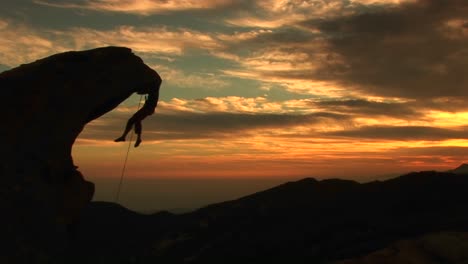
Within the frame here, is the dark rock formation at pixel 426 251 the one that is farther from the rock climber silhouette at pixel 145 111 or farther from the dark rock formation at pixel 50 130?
the dark rock formation at pixel 50 130

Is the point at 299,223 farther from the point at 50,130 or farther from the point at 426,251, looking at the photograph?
the point at 50,130

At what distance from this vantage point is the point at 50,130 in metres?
31.4

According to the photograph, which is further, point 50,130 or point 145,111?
point 145,111

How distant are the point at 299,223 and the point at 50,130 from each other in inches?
2674

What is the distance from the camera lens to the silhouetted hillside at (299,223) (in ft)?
227

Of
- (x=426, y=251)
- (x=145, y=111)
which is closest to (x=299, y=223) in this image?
(x=426, y=251)

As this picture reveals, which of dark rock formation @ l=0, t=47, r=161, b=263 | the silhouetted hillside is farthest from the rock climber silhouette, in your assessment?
the silhouetted hillside

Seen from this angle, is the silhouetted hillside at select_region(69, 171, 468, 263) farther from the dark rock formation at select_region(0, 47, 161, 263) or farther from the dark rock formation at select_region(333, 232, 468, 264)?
the dark rock formation at select_region(0, 47, 161, 263)

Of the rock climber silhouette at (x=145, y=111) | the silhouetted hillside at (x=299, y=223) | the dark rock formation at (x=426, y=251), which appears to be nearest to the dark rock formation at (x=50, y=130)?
the rock climber silhouette at (x=145, y=111)

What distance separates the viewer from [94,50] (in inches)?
1398

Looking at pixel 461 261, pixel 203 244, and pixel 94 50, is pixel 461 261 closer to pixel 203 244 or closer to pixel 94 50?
pixel 94 50

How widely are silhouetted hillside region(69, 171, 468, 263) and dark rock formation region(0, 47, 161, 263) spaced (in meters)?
33.0

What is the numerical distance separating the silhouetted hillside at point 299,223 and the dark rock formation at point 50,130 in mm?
33040

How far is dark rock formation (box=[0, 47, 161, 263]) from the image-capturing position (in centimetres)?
2741
